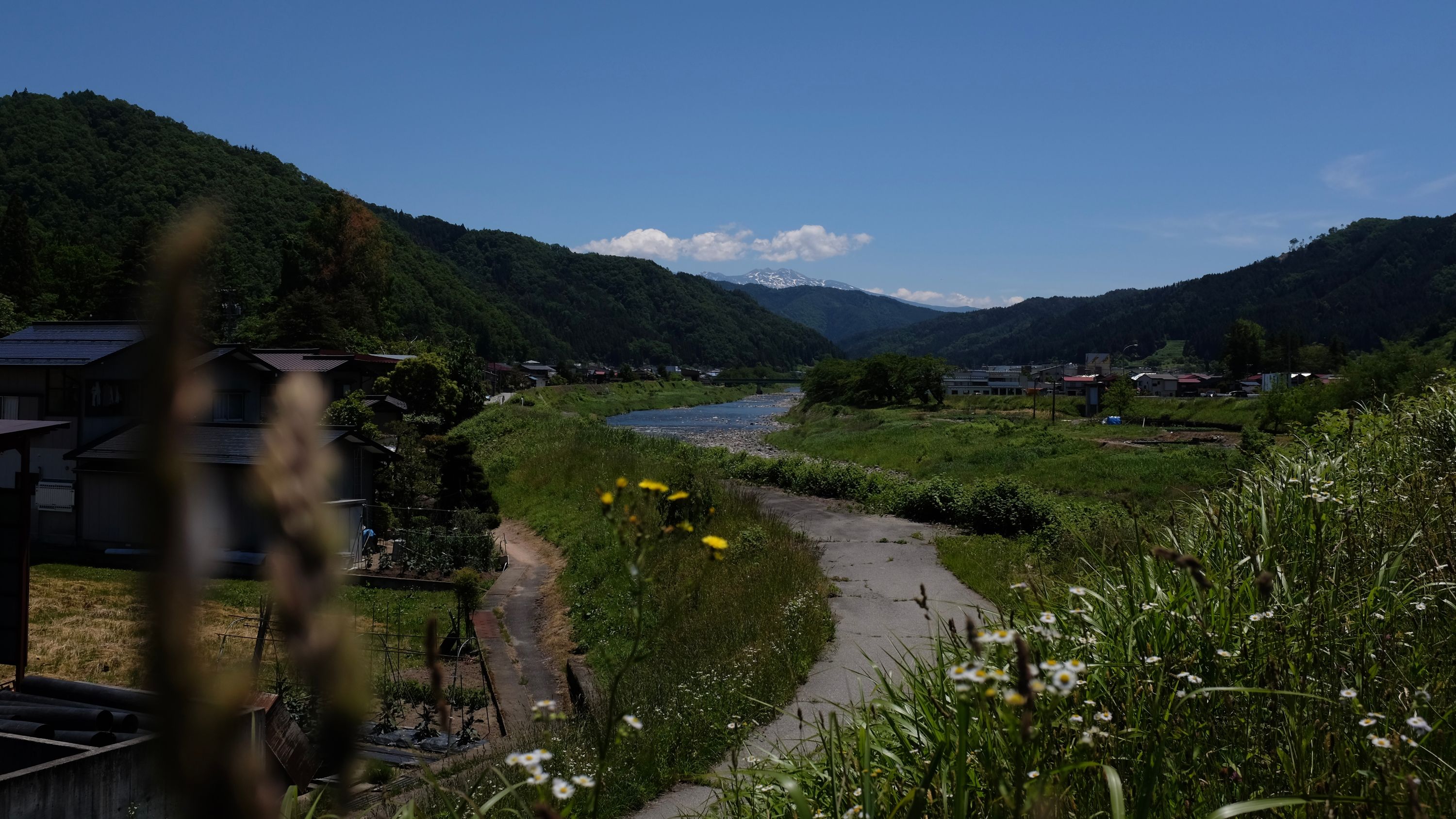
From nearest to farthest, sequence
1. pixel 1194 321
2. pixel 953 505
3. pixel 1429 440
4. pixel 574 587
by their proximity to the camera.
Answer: pixel 1429 440, pixel 574 587, pixel 953 505, pixel 1194 321

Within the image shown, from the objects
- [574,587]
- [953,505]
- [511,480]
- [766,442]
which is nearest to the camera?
[574,587]

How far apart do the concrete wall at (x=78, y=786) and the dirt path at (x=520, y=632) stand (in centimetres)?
303

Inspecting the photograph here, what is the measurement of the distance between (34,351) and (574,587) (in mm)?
14084

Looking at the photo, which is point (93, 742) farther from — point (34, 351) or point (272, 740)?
point (34, 351)

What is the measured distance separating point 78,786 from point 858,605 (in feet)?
27.4

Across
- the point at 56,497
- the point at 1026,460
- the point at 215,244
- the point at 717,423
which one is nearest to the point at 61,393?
the point at 56,497

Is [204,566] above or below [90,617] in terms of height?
above

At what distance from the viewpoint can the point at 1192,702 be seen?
3.54 metres

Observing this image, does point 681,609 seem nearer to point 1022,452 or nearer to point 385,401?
point 385,401

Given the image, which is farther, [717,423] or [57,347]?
[717,423]

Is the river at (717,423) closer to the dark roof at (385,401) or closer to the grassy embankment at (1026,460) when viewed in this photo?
the grassy embankment at (1026,460)

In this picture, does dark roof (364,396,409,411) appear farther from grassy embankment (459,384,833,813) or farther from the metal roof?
grassy embankment (459,384,833,813)

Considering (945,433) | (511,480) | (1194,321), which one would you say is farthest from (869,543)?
(1194,321)

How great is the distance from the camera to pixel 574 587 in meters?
15.6
